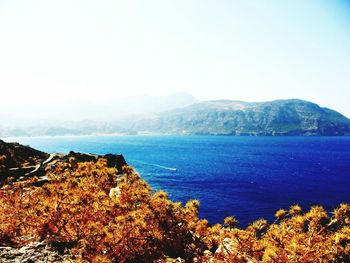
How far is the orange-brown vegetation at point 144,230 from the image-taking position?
489 inches

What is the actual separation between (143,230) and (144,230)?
4.9 inches

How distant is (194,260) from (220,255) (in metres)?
3.48

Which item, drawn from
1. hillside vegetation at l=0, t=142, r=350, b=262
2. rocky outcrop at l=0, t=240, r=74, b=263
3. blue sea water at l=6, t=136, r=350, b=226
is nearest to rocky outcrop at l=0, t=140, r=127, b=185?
hillside vegetation at l=0, t=142, r=350, b=262

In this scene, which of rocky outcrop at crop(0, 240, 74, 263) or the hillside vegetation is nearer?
rocky outcrop at crop(0, 240, 74, 263)

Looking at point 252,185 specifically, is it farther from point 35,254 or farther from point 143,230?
point 35,254

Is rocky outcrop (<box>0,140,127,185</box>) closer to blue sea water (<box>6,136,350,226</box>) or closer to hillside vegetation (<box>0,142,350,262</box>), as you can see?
hillside vegetation (<box>0,142,350,262</box>)

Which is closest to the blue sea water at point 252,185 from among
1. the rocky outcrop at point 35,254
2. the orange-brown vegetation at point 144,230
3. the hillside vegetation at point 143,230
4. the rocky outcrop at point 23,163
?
the rocky outcrop at point 23,163

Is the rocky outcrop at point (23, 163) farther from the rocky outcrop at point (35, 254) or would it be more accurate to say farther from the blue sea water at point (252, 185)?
the blue sea water at point (252, 185)

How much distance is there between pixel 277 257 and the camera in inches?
411

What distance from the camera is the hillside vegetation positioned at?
12.4 meters

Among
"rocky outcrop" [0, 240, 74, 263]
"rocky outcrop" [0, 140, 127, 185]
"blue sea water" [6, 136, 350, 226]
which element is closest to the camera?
"rocky outcrop" [0, 240, 74, 263]

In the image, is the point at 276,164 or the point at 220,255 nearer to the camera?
the point at 220,255

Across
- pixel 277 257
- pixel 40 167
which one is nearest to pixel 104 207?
pixel 277 257

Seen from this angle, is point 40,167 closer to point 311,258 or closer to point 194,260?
point 194,260
